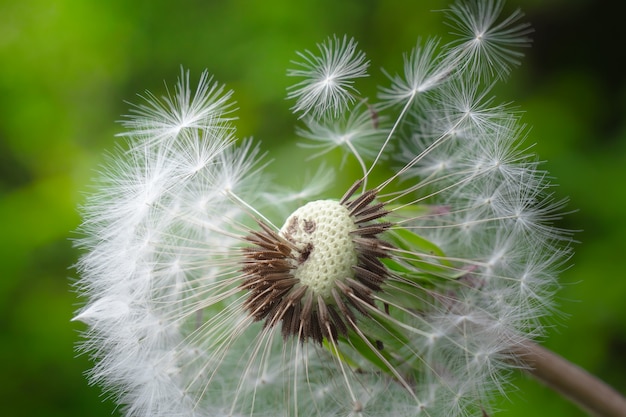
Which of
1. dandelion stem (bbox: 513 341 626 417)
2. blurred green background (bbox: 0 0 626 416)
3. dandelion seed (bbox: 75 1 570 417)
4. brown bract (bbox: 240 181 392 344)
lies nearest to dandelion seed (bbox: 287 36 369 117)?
dandelion seed (bbox: 75 1 570 417)

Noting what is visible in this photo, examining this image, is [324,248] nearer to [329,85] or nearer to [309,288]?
[309,288]

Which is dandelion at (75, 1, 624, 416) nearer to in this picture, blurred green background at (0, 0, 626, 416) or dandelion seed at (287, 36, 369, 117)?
dandelion seed at (287, 36, 369, 117)

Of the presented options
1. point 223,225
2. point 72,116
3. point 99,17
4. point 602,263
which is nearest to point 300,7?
point 99,17

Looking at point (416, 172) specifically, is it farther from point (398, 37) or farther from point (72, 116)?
point (72, 116)

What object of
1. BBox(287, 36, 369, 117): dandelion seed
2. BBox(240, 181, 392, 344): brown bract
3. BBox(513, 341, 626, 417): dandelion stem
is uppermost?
BBox(287, 36, 369, 117): dandelion seed

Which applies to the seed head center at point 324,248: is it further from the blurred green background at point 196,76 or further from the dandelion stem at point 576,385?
the blurred green background at point 196,76

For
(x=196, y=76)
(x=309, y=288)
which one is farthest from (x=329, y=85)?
(x=196, y=76)

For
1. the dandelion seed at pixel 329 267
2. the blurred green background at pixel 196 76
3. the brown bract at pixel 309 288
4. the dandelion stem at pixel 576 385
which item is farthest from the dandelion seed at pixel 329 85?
the blurred green background at pixel 196 76
